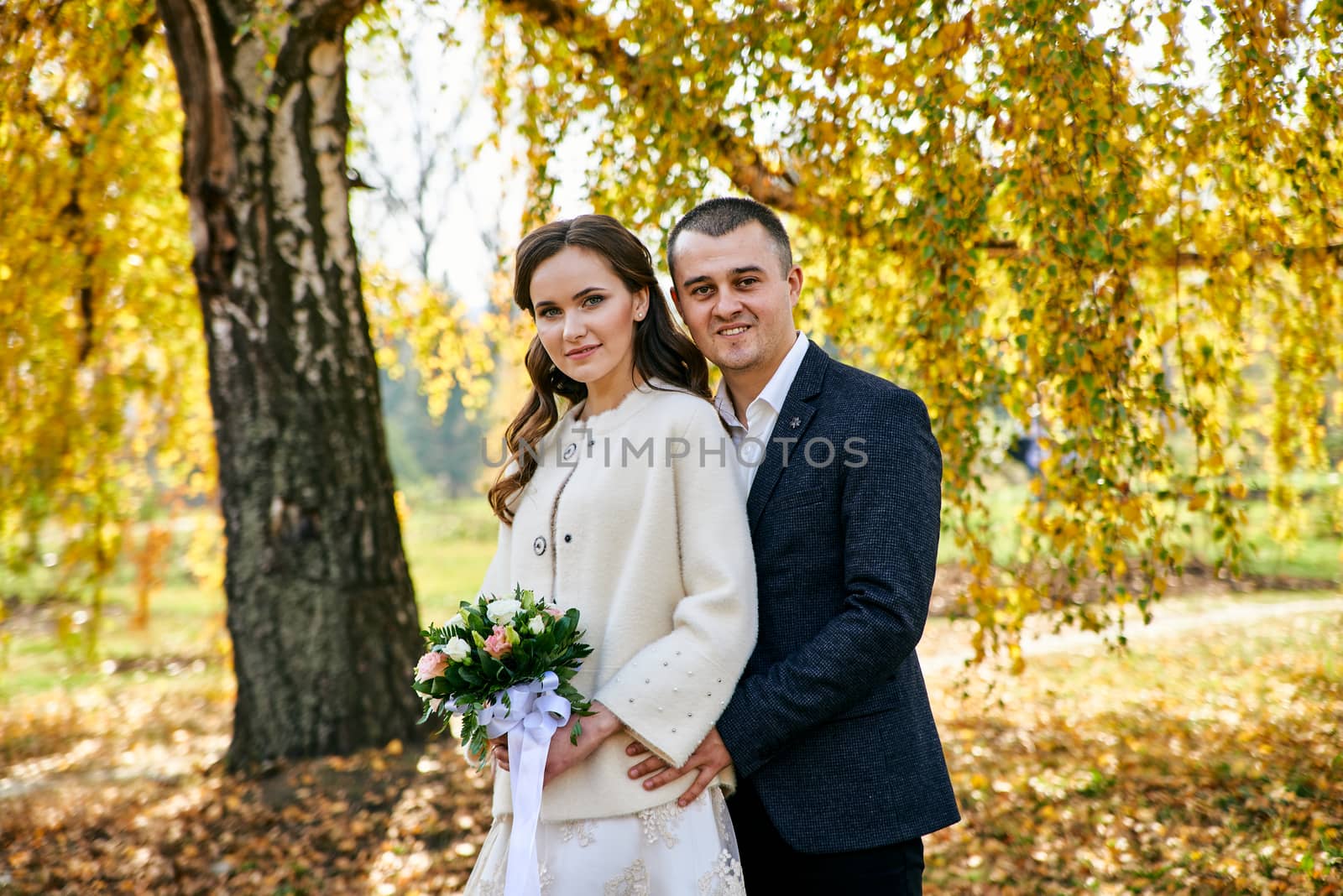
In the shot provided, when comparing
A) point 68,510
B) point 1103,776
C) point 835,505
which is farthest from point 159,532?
point 835,505

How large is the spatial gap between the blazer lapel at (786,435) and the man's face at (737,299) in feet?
0.40

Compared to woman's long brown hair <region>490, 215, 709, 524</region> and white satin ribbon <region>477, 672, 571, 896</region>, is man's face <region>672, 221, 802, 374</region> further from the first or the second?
white satin ribbon <region>477, 672, 571, 896</region>

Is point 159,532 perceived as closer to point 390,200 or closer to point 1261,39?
point 1261,39

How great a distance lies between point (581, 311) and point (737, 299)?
15.5 inches

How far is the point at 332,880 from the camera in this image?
12.4 ft

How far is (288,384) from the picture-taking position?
4.45m

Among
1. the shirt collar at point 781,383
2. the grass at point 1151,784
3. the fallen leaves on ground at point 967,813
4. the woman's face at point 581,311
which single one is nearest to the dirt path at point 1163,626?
the grass at point 1151,784

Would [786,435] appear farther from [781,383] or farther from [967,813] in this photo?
[967,813]

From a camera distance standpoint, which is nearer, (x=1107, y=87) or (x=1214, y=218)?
(x=1107, y=87)

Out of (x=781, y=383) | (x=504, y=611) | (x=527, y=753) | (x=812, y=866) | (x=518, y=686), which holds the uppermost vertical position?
(x=781, y=383)

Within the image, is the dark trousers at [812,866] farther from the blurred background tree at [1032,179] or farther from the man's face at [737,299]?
the blurred background tree at [1032,179]

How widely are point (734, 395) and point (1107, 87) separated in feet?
5.24

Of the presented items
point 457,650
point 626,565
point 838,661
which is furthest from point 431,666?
point 838,661

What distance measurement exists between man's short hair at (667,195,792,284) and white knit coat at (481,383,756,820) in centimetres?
47
